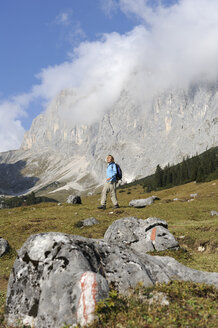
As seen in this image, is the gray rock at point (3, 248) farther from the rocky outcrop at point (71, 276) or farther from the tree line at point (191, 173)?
the tree line at point (191, 173)

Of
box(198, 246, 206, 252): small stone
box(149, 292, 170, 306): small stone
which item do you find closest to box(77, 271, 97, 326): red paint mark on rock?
box(149, 292, 170, 306): small stone

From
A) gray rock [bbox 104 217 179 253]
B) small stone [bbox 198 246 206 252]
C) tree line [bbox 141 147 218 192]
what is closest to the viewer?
gray rock [bbox 104 217 179 253]

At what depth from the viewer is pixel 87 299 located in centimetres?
645

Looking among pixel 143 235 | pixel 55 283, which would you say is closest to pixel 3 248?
pixel 143 235

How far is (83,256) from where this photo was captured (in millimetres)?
8117

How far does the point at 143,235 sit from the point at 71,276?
34.1 feet

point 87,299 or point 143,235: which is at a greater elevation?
point 87,299

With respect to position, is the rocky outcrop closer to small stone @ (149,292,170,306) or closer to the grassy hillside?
the grassy hillside

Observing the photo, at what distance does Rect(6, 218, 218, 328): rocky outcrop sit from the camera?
6.62 meters

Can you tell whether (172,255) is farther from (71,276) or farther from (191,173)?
(191,173)

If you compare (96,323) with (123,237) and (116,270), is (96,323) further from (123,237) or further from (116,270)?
(123,237)

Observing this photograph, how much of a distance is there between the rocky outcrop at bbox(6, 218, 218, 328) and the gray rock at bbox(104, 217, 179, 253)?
6.31m

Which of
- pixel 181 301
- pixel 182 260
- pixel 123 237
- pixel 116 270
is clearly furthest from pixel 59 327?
pixel 123 237

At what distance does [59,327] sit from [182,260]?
9.30m
